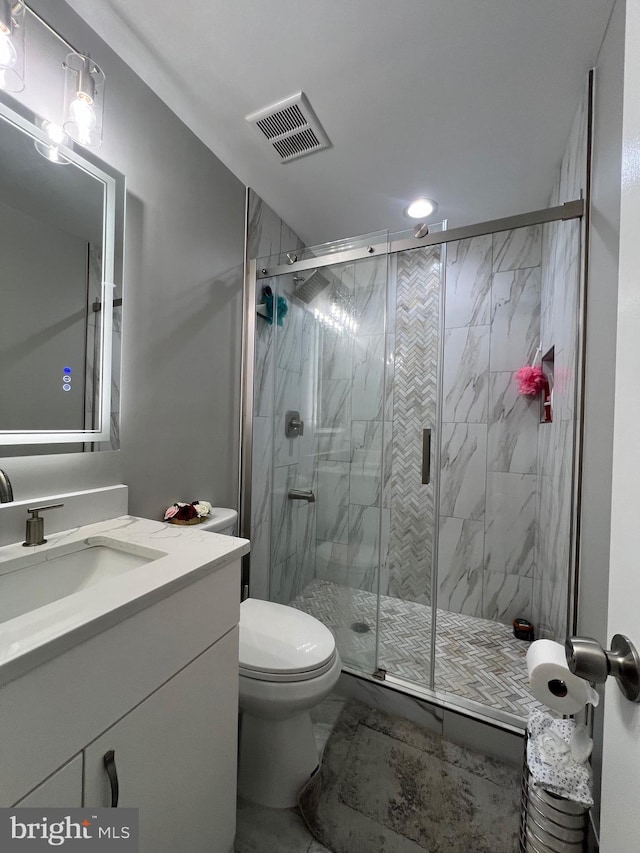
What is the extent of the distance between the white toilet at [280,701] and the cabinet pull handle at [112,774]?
546 millimetres

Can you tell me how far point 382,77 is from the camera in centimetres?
127

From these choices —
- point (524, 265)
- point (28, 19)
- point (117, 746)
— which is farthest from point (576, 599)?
point (28, 19)

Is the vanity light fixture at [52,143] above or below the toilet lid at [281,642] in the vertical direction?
above

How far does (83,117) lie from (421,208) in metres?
1.64

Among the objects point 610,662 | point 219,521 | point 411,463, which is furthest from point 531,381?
point 610,662

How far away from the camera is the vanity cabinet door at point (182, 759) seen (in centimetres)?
61

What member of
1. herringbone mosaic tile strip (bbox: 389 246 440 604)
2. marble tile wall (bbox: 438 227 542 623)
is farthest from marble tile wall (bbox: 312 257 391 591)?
marble tile wall (bbox: 438 227 542 623)

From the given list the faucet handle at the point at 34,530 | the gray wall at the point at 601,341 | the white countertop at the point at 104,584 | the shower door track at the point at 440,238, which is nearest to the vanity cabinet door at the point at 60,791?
the white countertop at the point at 104,584

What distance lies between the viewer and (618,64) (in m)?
0.98

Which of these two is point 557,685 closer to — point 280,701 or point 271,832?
point 280,701

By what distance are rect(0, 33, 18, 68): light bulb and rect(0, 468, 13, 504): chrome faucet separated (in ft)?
3.31

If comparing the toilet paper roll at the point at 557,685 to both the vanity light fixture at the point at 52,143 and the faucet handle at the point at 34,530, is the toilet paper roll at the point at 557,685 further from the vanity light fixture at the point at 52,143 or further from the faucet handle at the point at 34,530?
the vanity light fixture at the point at 52,143

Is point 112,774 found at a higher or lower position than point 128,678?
lower

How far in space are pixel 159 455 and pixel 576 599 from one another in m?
1.67
